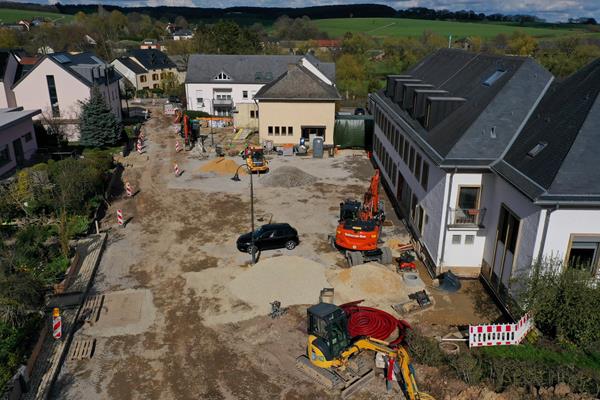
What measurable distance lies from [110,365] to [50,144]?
34764 millimetres

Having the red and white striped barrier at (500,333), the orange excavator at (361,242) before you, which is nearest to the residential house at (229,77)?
the orange excavator at (361,242)

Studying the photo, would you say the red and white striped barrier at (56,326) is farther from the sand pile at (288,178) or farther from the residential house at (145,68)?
the residential house at (145,68)

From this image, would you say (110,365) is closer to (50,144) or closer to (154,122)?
(50,144)

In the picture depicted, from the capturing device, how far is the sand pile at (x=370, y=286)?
2062 centimetres

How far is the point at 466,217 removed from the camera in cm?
2166

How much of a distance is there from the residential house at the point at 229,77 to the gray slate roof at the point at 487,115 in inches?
1529

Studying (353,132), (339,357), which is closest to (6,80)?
(353,132)

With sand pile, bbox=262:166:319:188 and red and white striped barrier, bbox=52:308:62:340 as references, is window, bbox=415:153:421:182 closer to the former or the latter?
sand pile, bbox=262:166:319:188

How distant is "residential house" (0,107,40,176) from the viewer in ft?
116

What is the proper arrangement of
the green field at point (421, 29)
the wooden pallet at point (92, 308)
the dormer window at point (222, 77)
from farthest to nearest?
the green field at point (421, 29) → the dormer window at point (222, 77) → the wooden pallet at point (92, 308)

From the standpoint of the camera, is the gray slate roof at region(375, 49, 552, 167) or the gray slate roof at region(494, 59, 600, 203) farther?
the gray slate roof at region(375, 49, 552, 167)

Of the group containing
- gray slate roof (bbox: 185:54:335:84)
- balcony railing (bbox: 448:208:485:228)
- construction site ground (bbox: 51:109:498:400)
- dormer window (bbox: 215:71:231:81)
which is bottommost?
construction site ground (bbox: 51:109:498:400)

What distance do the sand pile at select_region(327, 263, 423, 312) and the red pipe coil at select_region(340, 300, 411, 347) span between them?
1045 millimetres

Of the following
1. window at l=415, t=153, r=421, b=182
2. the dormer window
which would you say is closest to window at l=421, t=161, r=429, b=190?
window at l=415, t=153, r=421, b=182
